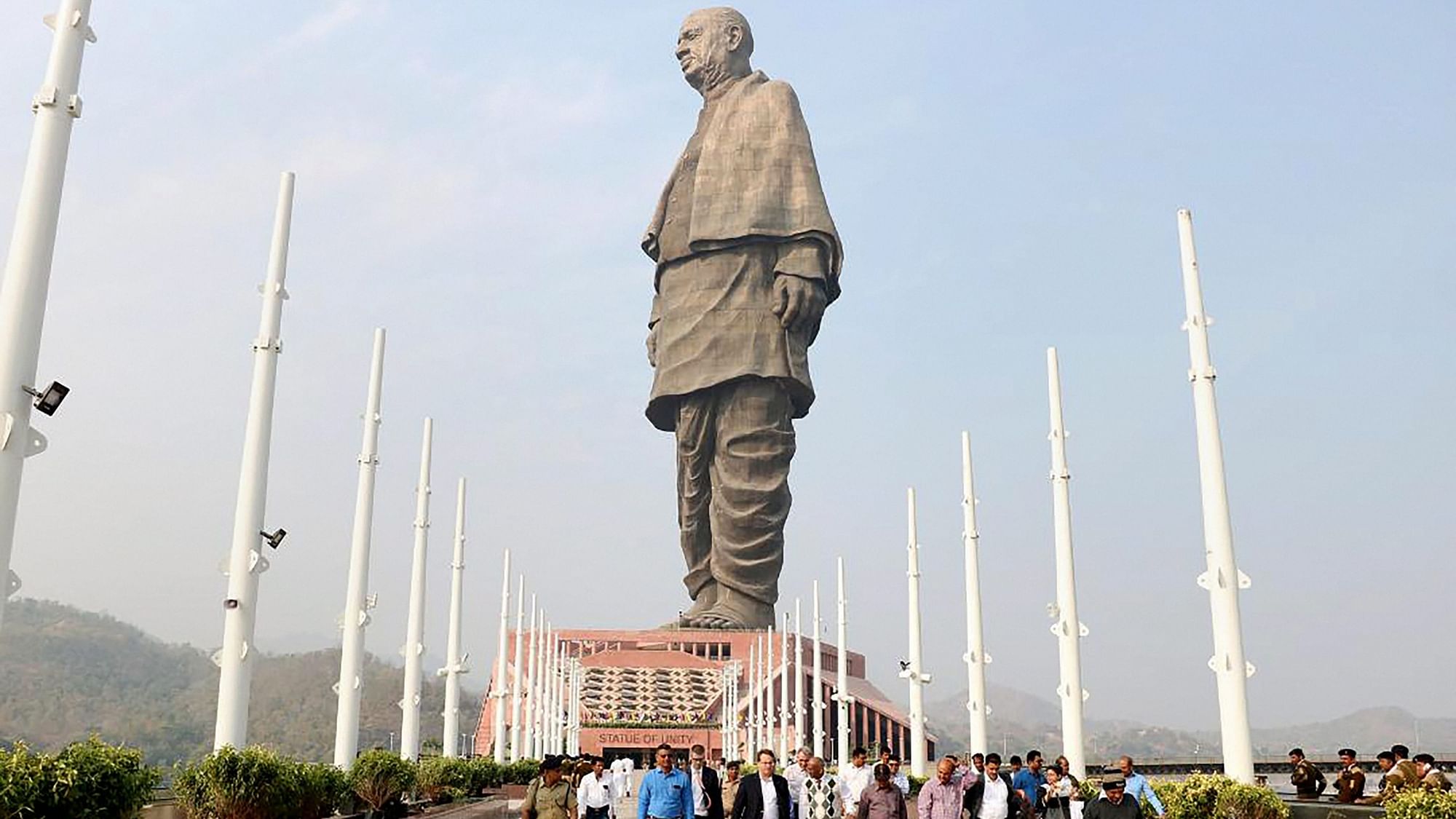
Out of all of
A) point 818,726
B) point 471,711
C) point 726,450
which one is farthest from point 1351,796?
point 471,711

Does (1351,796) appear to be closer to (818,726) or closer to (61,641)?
(818,726)

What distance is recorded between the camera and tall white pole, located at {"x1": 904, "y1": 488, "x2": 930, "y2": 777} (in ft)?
83.9

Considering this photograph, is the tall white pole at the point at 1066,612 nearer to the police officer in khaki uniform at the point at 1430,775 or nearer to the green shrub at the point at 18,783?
the police officer in khaki uniform at the point at 1430,775

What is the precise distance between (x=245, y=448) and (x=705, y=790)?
6.41 metres

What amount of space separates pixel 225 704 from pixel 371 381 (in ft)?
23.4

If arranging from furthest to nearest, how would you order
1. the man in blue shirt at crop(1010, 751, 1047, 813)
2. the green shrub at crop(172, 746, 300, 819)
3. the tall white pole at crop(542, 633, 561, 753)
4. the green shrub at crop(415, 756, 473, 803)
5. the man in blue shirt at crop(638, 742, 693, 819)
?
the tall white pole at crop(542, 633, 561, 753), the green shrub at crop(415, 756, 473, 803), the man in blue shirt at crop(1010, 751, 1047, 813), the green shrub at crop(172, 746, 300, 819), the man in blue shirt at crop(638, 742, 693, 819)

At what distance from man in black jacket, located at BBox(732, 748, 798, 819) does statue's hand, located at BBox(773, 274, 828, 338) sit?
5117 centimetres


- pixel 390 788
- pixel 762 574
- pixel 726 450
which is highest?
pixel 726 450

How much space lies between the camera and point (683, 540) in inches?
2621

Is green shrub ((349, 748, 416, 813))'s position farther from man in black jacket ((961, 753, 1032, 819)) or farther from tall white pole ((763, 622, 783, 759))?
tall white pole ((763, 622, 783, 759))

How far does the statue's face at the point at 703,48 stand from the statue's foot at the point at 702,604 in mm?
25746

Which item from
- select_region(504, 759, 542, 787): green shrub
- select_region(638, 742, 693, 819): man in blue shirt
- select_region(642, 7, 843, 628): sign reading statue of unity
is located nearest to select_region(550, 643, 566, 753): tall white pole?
select_region(642, 7, 843, 628): sign reading statue of unity

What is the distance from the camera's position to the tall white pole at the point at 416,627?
860 inches

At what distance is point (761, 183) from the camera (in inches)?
2527
